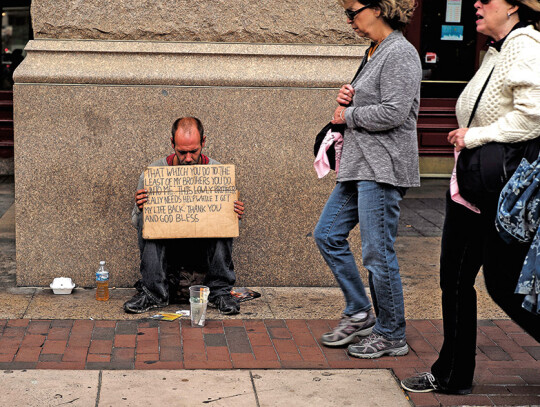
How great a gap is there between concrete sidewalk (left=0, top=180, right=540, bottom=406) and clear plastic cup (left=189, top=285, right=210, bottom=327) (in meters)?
0.06

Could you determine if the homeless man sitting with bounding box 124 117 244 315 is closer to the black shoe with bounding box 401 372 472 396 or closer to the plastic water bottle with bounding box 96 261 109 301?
the plastic water bottle with bounding box 96 261 109 301

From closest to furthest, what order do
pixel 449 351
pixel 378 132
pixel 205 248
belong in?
pixel 449 351, pixel 378 132, pixel 205 248

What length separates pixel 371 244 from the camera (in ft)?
13.8

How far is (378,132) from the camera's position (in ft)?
13.6

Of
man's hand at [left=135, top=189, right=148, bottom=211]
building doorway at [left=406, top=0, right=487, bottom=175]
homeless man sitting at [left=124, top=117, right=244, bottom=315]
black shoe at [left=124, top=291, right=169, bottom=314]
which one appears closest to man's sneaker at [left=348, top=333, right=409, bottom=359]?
homeless man sitting at [left=124, top=117, right=244, bottom=315]

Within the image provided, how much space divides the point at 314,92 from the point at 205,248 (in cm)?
125

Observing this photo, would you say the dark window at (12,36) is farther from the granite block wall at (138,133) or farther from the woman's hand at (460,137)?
the woman's hand at (460,137)

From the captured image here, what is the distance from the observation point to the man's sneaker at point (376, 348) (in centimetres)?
430

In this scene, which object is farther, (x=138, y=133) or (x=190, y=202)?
(x=138, y=133)

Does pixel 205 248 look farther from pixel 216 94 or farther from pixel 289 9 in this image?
pixel 289 9

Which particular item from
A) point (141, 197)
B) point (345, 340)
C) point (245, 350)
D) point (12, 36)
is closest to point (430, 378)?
point (345, 340)

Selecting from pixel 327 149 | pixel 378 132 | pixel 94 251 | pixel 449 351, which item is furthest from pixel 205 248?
pixel 449 351

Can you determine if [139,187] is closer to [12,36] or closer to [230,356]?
[230,356]

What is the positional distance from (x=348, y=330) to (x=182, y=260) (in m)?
1.26
